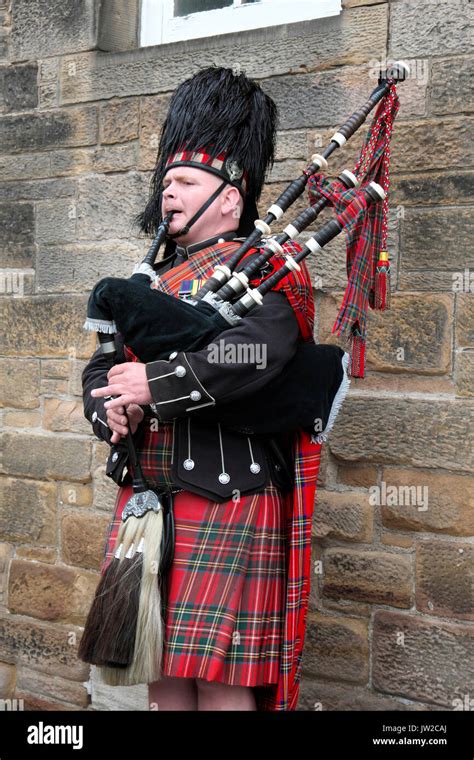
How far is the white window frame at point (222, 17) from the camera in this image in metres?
3.33

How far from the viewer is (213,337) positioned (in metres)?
2.28

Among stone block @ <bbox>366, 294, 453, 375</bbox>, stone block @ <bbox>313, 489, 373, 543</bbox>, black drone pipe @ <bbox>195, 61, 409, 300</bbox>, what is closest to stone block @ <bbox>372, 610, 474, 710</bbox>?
stone block @ <bbox>313, 489, 373, 543</bbox>

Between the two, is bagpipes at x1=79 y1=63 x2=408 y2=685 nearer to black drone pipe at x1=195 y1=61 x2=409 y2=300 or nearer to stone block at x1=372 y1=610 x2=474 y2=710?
black drone pipe at x1=195 y1=61 x2=409 y2=300

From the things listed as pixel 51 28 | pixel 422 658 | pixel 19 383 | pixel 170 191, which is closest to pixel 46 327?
pixel 19 383

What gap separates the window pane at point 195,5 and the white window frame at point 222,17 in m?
0.02

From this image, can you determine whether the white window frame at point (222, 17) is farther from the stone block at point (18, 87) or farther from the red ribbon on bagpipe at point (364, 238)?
the red ribbon on bagpipe at point (364, 238)

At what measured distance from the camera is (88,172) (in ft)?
12.1

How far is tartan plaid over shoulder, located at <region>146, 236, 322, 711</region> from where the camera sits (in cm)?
244

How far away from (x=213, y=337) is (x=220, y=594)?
65 cm

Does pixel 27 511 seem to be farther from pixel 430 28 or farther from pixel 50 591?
pixel 430 28
